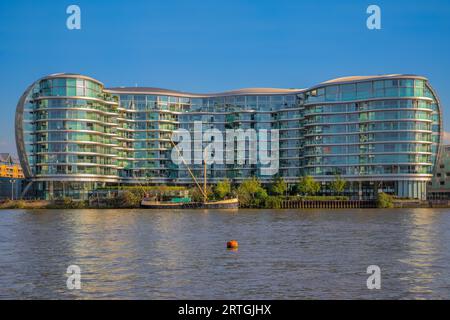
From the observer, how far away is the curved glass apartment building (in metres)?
164

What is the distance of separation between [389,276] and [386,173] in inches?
5149

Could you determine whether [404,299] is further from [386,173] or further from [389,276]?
[386,173]

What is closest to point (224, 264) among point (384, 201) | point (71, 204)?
point (384, 201)

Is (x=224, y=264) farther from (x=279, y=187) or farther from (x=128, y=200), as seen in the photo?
(x=279, y=187)

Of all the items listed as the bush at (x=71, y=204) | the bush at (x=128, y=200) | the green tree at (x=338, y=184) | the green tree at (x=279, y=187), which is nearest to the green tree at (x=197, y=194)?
the bush at (x=128, y=200)

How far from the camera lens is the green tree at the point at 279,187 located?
16802 cm

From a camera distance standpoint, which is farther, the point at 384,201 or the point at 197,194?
the point at 197,194

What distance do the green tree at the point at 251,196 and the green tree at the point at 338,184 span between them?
19646 mm

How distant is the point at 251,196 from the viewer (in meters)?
162

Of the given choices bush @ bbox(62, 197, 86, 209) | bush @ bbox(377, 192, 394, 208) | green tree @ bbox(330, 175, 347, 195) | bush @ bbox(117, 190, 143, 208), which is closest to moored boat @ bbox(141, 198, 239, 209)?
bush @ bbox(117, 190, 143, 208)

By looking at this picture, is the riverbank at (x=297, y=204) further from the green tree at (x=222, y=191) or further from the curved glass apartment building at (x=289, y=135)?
the green tree at (x=222, y=191)

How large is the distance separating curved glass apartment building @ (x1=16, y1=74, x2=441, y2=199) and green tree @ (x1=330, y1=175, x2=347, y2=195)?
111 inches

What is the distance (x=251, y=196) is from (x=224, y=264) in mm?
120142

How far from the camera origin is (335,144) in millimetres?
172875
